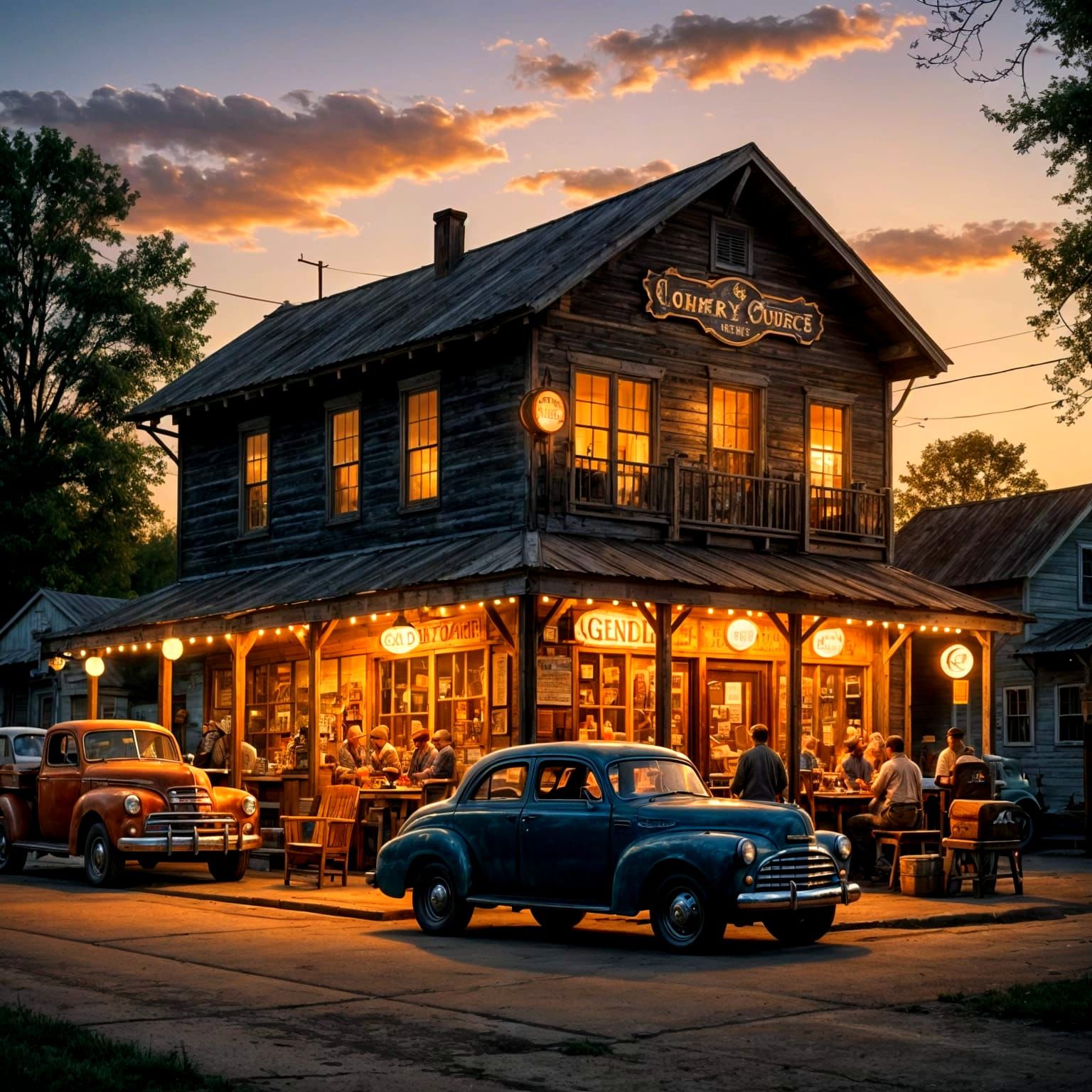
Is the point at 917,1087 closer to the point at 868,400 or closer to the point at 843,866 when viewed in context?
the point at 843,866

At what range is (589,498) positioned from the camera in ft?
76.7

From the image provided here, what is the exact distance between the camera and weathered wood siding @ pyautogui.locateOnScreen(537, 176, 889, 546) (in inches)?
950

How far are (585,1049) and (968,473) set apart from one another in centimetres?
6181

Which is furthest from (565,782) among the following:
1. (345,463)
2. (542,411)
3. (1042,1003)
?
(345,463)

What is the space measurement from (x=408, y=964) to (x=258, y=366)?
58.3 feet

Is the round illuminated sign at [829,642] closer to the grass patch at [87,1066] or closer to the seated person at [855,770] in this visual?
the seated person at [855,770]

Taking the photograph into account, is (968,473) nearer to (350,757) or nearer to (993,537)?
(993,537)

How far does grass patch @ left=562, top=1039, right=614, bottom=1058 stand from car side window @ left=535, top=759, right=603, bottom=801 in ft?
17.7

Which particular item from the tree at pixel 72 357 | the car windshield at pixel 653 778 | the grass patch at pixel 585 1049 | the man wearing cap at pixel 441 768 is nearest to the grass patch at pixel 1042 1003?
the grass patch at pixel 585 1049

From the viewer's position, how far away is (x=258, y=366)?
29484mm

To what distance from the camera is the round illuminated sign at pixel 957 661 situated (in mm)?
24875

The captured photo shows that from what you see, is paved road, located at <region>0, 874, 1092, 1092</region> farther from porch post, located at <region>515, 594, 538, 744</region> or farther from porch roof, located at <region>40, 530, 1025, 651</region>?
porch roof, located at <region>40, 530, 1025, 651</region>

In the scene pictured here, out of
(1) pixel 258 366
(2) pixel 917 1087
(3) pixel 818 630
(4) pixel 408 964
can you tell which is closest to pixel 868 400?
(3) pixel 818 630

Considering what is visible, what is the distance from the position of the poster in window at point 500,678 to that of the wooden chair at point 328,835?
3429mm
